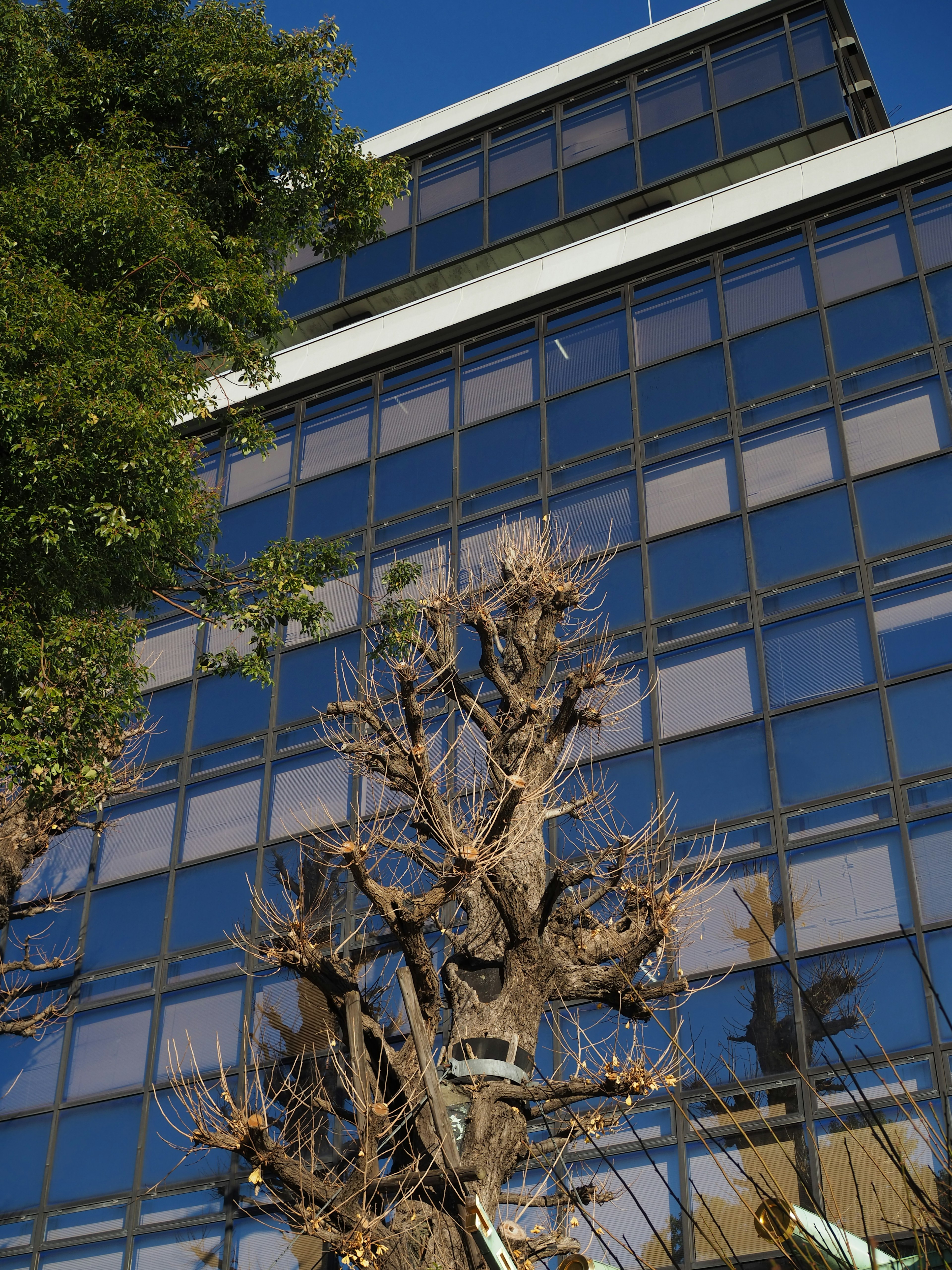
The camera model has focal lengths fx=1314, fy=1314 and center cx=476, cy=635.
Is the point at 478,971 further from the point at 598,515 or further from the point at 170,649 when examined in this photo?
the point at 170,649

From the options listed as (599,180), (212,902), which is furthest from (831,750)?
(599,180)

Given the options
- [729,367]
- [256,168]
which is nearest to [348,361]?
[729,367]

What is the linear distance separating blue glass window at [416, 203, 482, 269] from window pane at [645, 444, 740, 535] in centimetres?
525

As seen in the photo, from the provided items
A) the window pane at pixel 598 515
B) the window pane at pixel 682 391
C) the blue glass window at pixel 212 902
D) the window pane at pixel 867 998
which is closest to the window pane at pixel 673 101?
the window pane at pixel 682 391

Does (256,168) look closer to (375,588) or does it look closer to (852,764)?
(375,588)

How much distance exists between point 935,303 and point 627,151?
5296 millimetres

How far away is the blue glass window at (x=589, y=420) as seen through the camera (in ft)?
51.1

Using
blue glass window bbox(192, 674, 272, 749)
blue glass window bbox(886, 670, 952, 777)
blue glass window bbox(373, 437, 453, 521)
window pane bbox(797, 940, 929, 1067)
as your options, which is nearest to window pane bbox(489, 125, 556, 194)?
blue glass window bbox(373, 437, 453, 521)

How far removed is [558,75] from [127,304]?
11.1 meters

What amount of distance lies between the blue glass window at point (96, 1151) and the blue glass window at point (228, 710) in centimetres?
421

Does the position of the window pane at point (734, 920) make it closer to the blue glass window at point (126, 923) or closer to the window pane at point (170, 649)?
the blue glass window at point (126, 923)

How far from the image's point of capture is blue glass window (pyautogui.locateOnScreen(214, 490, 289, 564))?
17.2 m

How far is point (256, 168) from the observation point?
37.0ft

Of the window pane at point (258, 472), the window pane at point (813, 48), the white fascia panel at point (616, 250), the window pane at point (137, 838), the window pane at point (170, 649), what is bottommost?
the window pane at point (137, 838)
